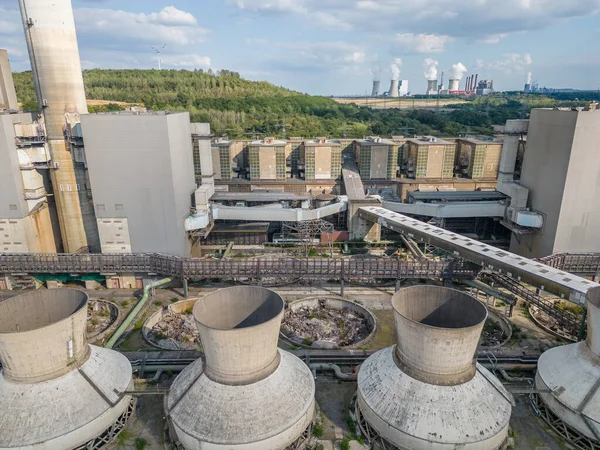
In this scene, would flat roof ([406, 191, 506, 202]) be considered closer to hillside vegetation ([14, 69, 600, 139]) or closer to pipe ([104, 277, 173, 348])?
pipe ([104, 277, 173, 348])

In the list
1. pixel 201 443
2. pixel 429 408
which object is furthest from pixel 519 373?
pixel 201 443

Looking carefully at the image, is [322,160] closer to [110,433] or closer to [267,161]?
[267,161]

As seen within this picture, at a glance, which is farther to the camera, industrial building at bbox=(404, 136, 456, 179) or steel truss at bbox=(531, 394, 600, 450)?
industrial building at bbox=(404, 136, 456, 179)

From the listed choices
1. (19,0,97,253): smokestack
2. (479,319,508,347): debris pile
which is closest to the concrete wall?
(19,0,97,253): smokestack

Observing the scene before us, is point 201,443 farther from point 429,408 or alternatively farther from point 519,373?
point 519,373

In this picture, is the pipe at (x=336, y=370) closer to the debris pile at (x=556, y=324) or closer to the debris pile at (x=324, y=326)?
the debris pile at (x=324, y=326)
